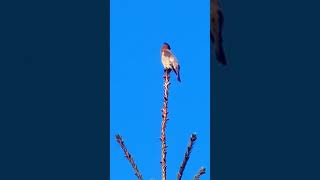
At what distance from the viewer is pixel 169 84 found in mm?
2080

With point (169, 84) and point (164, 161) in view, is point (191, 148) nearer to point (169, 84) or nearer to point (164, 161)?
point (164, 161)

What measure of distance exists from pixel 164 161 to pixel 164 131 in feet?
0.38
